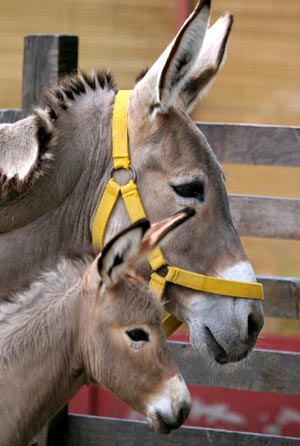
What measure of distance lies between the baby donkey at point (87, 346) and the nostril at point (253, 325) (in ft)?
1.50

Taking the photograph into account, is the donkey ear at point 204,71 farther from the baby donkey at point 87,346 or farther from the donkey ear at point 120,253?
the donkey ear at point 120,253

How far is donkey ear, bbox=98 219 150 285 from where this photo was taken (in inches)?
156

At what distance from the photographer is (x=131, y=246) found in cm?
405

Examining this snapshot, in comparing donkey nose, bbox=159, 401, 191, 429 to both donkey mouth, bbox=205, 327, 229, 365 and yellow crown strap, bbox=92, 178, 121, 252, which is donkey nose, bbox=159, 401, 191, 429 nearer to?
donkey mouth, bbox=205, 327, 229, 365

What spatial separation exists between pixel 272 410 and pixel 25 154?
365cm

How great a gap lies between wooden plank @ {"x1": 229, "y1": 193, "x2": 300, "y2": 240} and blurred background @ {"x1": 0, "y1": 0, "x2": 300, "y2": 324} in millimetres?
2120

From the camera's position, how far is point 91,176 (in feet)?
15.6

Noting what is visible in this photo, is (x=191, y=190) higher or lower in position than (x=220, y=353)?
higher

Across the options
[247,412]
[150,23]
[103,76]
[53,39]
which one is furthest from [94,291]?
[150,23]

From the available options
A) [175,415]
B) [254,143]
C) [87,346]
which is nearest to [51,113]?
[87,346]

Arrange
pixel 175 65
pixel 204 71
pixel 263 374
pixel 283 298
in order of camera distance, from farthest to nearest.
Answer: pixel 263 374, pixel 283 298, pixel 204 71, pixel 175 65

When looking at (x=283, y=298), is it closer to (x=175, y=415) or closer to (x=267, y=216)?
(x=267, y=216)

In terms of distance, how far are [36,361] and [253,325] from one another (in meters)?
0.82

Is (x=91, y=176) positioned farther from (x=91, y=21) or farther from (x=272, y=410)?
(x=91, y=21)
